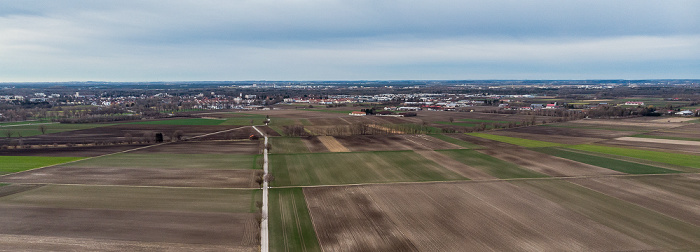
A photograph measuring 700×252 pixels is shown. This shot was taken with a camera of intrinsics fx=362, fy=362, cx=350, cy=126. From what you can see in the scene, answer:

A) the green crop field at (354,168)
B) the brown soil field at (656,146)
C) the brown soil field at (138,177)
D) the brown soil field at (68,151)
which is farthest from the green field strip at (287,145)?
the brown soil field at (656,146)

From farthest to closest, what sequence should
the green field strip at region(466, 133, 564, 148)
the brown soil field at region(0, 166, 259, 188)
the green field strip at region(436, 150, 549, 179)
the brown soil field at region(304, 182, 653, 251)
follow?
the green field strip at region(466, 133, 564, 148) < the green field strip at region(436, 150, 549, 179) < the brown soil field at region(0, 166, 259, 188) < the brown soil field at region(304, 182, 653, 251)

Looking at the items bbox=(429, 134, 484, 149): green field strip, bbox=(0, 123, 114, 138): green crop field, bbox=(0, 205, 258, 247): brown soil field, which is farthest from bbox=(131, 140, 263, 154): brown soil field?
bbox=(429, 134, 484, 149): green field strip

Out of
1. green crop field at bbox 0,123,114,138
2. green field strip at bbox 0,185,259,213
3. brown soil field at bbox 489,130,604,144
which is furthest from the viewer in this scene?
green crop field at bbox 0,123,114,138

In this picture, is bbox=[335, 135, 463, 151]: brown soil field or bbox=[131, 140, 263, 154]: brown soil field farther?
bbox=[335, 135, 463, 151]: brown soil field

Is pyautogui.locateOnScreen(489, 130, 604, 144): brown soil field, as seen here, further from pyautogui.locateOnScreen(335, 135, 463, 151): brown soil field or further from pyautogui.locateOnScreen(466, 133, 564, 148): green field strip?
pyautogui.locateOnScreen(335, 135, 463, 151): brown soil field

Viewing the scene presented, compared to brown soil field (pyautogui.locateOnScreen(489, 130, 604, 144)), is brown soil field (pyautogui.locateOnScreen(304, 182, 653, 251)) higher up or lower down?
lower down

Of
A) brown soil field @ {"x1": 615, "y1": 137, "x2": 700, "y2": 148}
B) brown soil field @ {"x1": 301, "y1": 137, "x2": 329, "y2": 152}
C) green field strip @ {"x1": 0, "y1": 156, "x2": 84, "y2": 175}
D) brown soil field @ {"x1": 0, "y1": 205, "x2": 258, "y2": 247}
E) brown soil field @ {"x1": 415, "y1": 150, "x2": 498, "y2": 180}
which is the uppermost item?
green field strip @ {"x1": 0, "y1": 156, "x2": 84, "y2": 175}

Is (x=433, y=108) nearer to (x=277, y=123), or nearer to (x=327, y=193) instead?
(x=277, y=123)

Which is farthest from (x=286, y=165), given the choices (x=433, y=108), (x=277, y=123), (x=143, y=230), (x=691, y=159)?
(x=433, y=108)
